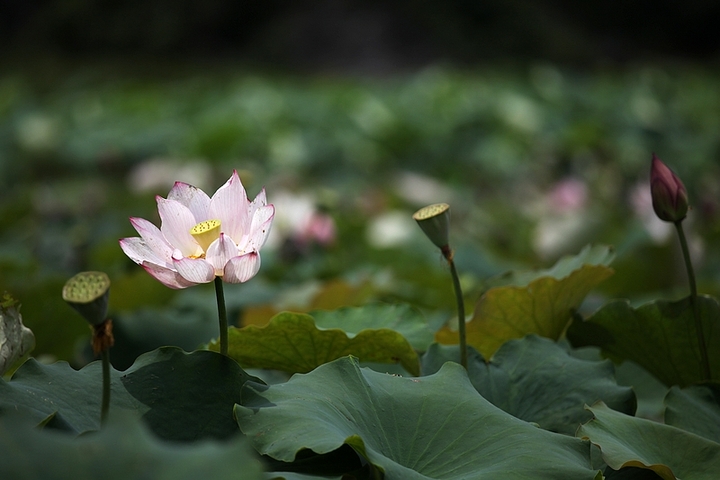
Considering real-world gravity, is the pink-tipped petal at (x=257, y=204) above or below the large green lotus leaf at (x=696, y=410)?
above

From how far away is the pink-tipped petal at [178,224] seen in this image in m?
0.76

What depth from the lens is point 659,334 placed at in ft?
3.04

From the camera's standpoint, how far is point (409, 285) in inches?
66.1

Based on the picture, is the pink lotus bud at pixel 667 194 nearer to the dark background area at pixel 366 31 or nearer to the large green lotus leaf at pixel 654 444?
the large green lotus leaf at pixel 654 444

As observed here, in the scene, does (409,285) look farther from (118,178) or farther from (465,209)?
(118,178)

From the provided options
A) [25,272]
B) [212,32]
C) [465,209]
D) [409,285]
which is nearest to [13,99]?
[465,209]

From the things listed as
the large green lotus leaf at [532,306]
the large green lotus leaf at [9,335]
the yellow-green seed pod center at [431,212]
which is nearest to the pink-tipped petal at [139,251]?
the large green lotus leaf at [9,335]

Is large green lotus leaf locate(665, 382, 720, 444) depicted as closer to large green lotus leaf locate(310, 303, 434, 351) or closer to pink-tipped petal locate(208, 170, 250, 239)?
large green lotus leaf locate(310, 303, 434, 351)

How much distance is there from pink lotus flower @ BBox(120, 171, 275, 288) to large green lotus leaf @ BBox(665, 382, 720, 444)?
1.55 feet

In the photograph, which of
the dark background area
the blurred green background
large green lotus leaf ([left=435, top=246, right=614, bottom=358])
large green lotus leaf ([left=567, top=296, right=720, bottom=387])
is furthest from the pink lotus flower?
the dark background area

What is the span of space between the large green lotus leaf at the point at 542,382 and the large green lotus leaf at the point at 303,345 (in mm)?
53

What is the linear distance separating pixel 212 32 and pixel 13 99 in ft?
31.2

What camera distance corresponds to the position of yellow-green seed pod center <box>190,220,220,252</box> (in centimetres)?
74

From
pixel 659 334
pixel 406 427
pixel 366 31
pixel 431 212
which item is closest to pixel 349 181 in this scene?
pixel 659 334
